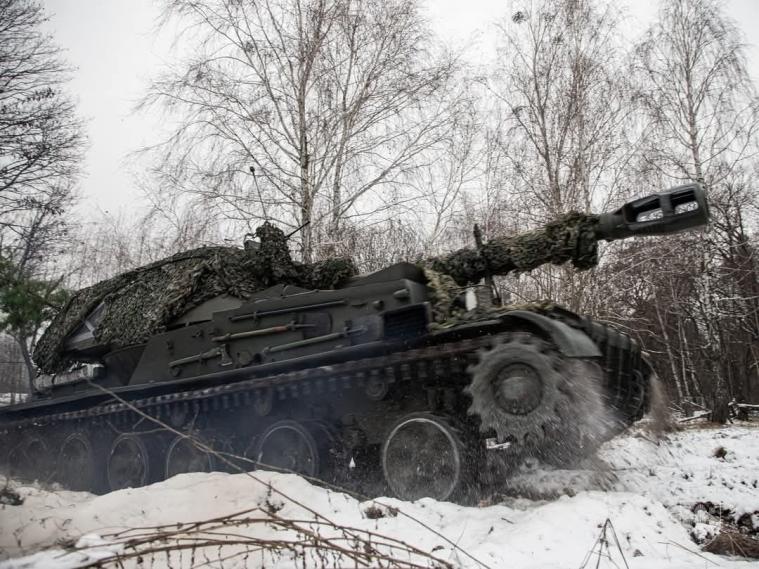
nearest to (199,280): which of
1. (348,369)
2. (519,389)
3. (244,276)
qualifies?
(244,276)

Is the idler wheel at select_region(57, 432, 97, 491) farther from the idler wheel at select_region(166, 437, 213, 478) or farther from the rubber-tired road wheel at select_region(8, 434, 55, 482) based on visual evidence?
the idler wheel at select_region(166, 437, 213, 478)

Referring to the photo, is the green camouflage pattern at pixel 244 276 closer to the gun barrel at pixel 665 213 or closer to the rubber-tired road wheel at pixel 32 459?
the gun barrel at pixel 665 213

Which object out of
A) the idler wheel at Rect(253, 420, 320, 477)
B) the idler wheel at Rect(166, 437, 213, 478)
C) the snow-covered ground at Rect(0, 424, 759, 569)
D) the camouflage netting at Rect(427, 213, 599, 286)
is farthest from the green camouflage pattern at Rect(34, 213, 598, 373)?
the snow-covered ground at Rect(0, 424, 759, 569)

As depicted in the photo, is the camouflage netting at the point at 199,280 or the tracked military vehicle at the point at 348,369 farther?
the camouflage netting at the point at 199,280

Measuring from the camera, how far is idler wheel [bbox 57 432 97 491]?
8.59 m

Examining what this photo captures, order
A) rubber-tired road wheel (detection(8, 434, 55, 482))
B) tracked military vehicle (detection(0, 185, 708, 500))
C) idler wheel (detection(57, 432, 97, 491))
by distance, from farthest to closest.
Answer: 1. rubber-tired road wheel (detection(8, 434, 55, 482))
2. idler wheel (detection(57, 432, 97, 491))
3. tracked military vehicle (detection(0, 185, 708, 500))

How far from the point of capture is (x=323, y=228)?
39.8 feet

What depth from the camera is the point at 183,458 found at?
24.7 feet

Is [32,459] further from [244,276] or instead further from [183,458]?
[244,276]

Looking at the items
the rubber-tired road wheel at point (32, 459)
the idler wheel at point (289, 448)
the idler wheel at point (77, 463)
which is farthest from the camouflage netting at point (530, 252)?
the rubber-tired road wheel at point (32, 459)

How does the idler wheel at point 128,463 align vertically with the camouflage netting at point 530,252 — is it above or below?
below

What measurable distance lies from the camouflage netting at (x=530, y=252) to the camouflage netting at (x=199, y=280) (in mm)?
1431

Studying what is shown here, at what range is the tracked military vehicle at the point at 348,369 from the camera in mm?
5113

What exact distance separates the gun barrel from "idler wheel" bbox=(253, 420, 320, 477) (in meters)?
3.77
